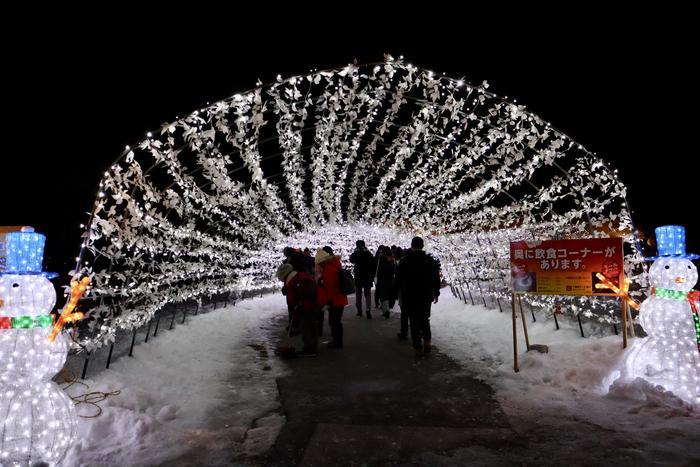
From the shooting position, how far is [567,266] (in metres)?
6.13

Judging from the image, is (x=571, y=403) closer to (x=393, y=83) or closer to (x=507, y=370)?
(x=507, y=370)

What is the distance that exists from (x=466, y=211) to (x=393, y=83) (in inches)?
283

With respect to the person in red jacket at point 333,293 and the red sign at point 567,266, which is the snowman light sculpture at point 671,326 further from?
the person in red jacket at point 333,293

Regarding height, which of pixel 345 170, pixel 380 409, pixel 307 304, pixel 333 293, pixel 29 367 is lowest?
pixel 380 409

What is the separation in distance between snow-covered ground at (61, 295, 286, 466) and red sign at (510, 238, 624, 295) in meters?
3.59

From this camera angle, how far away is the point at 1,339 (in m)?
3.39

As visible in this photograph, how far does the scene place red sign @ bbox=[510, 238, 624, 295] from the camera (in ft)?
19.7

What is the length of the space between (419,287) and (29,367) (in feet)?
16.8

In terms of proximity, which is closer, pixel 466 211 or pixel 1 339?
pixel 1 339

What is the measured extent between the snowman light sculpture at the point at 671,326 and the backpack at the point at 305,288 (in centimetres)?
424

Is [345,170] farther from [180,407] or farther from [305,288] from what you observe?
[180,407]

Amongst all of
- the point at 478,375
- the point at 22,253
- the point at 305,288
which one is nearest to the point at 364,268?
the point at 305,288

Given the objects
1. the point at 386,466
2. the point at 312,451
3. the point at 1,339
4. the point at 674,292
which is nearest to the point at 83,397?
the point at 1,339

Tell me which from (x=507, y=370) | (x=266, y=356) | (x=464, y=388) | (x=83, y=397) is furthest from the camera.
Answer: (x=266, y=356)
